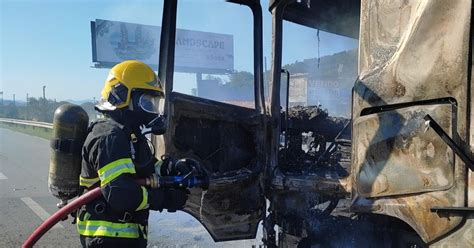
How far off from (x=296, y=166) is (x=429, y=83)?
1.88 metres

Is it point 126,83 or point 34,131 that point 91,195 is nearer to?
point 126,83

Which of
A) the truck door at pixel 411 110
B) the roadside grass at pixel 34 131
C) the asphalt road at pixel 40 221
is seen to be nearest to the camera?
the truck door at pixel 411 110

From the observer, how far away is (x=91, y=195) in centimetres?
241

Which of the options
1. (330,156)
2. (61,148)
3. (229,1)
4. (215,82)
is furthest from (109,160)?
(330,156)

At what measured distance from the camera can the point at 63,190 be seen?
2723 millimetres

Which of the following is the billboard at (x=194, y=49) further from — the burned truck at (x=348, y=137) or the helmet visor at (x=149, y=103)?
the helmet visor at (x=149, y=103)

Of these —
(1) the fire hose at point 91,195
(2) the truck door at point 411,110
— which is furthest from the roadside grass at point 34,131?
(2) the truck door at point 411,110

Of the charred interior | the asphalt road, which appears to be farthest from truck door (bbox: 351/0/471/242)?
the asphalt road

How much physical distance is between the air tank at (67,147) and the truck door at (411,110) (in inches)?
62.1

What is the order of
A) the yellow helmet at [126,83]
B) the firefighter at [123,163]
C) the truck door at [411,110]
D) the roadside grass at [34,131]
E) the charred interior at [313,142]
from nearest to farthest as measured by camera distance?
the truck door at [411,110], the firefighter at [123,163], the yellow helmet at [126,83], the charred interior at [313,142], the roadside grass at [34,131]

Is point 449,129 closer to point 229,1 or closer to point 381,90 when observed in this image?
point 381,90

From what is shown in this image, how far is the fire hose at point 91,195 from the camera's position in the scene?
2406 mm

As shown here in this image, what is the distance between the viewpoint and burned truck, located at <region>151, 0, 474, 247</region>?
68.1 inches

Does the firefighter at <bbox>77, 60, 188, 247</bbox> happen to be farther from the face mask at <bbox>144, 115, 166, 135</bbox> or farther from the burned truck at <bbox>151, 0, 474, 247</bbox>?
the burned truck at <bbox>151, 0, 474, 247</bbox>
